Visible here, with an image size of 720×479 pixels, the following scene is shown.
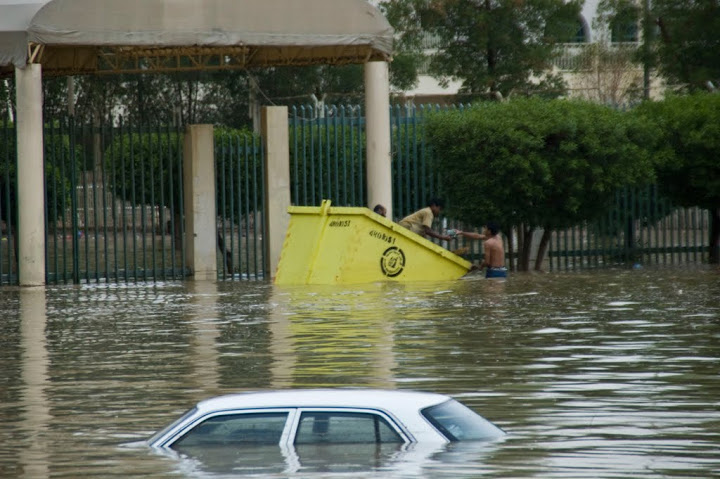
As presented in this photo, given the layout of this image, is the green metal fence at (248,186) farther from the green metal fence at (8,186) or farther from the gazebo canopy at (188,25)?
the gazebo canopy at (188,25)

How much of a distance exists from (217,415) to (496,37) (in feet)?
109

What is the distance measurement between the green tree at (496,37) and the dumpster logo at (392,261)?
18.1 m

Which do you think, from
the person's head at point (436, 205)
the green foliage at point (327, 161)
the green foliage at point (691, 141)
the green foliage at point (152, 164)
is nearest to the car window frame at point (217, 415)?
the green foliage at point (152, 164)

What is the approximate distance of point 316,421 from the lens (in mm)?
7371

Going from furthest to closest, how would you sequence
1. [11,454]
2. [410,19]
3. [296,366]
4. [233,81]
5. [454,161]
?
[233,81] < [410,19] < [454,161] < [296,366] < [11,454]

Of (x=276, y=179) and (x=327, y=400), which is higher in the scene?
(x=276, y=179)

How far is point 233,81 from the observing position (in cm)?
4297

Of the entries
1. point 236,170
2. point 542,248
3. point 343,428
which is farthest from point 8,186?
point 343,428

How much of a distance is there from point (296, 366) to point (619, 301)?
7.25m

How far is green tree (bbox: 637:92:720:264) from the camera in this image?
25.2 meters

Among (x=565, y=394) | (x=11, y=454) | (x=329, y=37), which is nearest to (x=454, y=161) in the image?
(x=329, y=37)

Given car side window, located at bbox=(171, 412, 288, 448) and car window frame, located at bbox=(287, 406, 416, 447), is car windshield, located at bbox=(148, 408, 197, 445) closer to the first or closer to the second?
car side window, located at bbox=(171, 412, 288, 448)

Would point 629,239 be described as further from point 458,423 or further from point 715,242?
point 458,423

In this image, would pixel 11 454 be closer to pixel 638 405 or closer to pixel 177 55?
pixel 638 405
